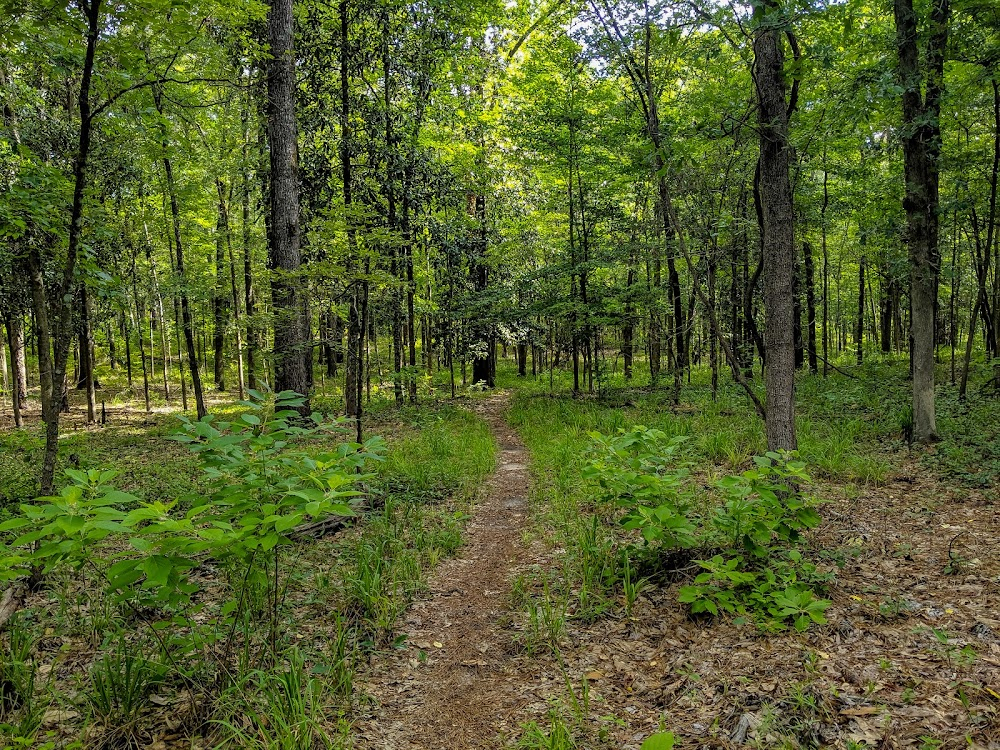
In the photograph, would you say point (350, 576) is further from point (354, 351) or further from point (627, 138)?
point (627, 138)

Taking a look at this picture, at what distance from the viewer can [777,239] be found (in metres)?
4.62

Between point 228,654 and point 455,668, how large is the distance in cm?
152

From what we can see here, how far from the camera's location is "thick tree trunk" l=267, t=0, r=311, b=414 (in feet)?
28.3

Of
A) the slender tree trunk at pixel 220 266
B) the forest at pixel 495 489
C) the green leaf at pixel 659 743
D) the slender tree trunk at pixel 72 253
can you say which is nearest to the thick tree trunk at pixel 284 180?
the forest at pixel 495 489

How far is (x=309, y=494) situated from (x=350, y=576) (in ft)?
7.75

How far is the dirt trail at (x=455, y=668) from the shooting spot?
2.92m

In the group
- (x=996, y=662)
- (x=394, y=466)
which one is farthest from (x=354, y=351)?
(x=996, y=662)

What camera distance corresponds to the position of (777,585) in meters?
3.79

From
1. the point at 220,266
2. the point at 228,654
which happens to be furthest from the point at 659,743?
the point at 220,266

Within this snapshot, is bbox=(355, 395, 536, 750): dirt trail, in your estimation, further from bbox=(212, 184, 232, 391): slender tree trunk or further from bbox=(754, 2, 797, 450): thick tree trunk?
bbox=(212, 184, 232, 391): slender tree trunk

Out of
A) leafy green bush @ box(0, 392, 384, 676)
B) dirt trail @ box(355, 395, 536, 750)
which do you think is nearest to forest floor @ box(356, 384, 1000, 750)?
dirt trail @ box(355, 395, 536, 750)

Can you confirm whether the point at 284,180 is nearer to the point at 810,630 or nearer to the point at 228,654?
the point at 228,654

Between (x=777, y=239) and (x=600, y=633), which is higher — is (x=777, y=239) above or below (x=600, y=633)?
above

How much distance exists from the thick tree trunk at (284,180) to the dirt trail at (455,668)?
16.8 feet
